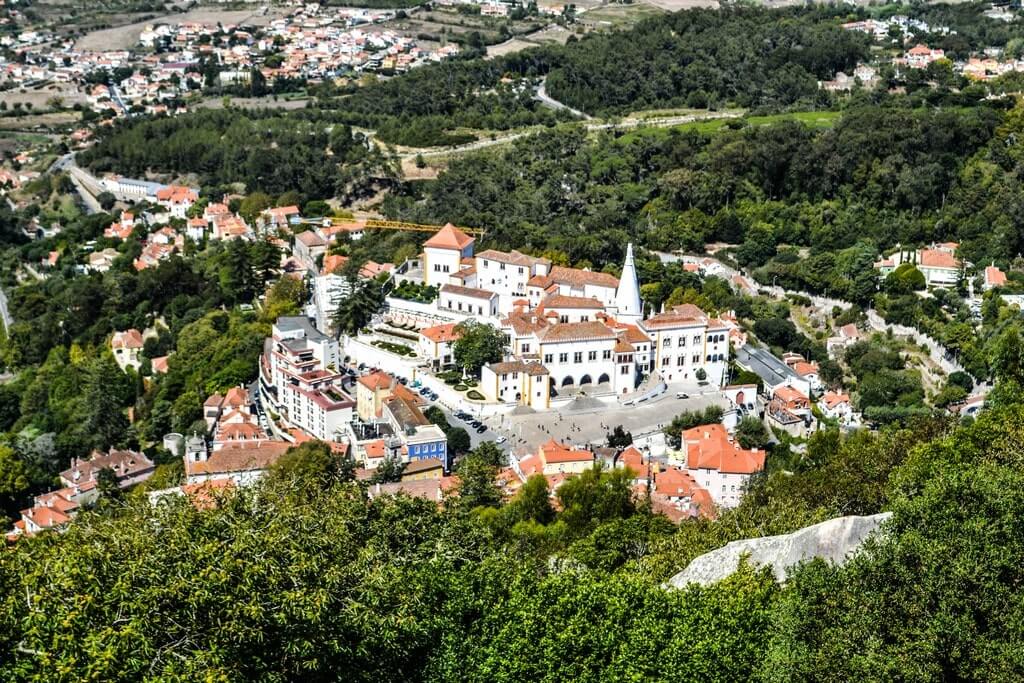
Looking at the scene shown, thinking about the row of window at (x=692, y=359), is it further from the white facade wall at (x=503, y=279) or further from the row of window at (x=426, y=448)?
the row of window at (x=426, y=448)

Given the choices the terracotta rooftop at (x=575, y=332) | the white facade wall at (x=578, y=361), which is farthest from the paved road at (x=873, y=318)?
the terracotta rooftop at (x=575, y=332)

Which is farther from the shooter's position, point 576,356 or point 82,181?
point 82,181

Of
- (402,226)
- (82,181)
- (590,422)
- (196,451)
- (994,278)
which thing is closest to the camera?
(590,422)

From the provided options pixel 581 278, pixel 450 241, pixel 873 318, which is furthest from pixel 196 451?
pixel 873 318

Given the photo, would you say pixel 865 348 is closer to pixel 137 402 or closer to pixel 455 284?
pixel 455 284

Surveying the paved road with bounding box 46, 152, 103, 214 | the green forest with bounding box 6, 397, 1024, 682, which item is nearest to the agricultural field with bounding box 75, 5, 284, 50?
the paved road with bounding box 46, 152, 103, 214

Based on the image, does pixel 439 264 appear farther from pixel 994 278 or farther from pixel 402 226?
pixel 994 278

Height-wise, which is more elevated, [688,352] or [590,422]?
[688,352]

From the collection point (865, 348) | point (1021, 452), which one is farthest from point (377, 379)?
point (1021, 452)
